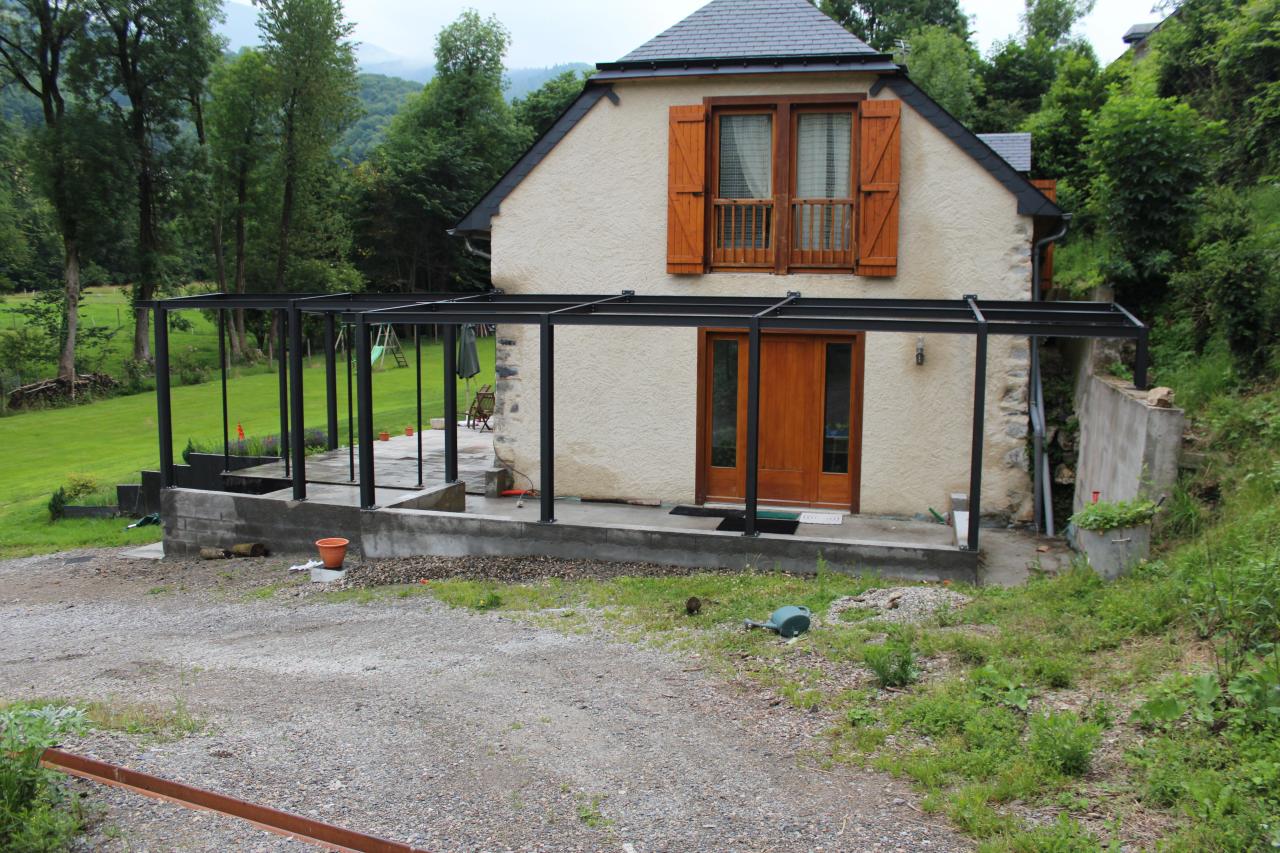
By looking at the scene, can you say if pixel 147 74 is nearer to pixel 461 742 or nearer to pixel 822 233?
pixel 822 233

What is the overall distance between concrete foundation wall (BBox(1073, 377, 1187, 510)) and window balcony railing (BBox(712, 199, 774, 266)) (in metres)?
3.85

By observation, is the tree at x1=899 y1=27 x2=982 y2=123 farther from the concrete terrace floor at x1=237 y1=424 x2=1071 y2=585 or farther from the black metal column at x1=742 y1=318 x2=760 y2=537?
the black metal column at x1=742 y1=318 x2=760 y2=537

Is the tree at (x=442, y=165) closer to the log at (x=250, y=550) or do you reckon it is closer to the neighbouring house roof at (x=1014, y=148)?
the neighbouring house roof at (x=1014, y=148)

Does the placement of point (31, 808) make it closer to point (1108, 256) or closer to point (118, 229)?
point (1108, 256)

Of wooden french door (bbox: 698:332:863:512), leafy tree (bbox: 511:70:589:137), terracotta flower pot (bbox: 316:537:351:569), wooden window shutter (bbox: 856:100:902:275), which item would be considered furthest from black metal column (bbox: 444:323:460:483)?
leafy tree (bbox: 511:70:589:137)

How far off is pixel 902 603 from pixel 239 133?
35.7 meters

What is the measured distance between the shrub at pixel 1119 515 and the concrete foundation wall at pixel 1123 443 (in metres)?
0.32

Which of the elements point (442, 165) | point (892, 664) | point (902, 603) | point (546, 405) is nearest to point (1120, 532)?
point (902, 603)

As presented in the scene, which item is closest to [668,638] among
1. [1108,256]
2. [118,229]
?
[1108,256]

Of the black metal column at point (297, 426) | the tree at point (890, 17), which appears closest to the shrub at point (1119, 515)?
the black metal column at point (297, 426)

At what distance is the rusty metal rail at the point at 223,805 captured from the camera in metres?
3.89

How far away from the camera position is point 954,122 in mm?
10312

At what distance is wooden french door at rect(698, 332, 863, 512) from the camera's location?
11016 millimetres

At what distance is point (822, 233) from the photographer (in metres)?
Result: 11.0
